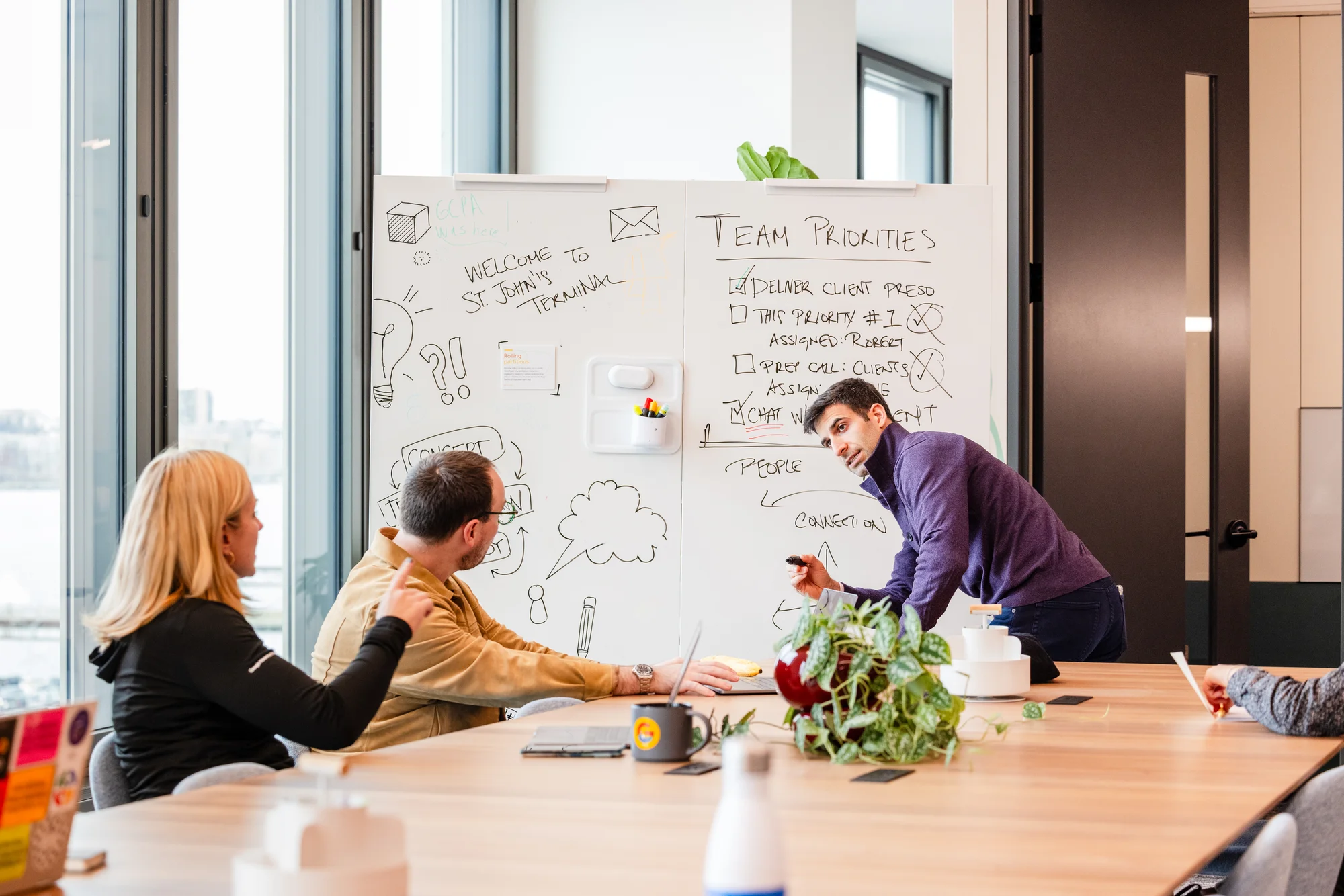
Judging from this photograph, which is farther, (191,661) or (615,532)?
(615,532)

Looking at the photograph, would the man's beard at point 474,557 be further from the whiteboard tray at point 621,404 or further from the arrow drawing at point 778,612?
the arrow drawing at point 778,612

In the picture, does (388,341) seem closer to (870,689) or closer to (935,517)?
(935,517)

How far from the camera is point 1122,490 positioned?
4.21 metres

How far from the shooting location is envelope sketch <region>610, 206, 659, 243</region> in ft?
12.5

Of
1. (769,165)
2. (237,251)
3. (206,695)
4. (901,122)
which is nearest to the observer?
(206,695)

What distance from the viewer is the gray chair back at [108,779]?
5.88ft

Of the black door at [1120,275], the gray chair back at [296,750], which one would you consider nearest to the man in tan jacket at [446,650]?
the gray chair back at [296,750]

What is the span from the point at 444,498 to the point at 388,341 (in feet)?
4.98

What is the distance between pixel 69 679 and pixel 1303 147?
4.87 m

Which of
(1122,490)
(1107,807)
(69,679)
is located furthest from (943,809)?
(1122,490)

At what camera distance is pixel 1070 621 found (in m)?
3.09

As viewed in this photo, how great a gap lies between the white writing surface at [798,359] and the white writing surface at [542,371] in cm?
10

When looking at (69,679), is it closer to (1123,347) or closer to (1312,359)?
(1123,347)

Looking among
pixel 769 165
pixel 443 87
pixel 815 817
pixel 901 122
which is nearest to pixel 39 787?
pixel 815 817
